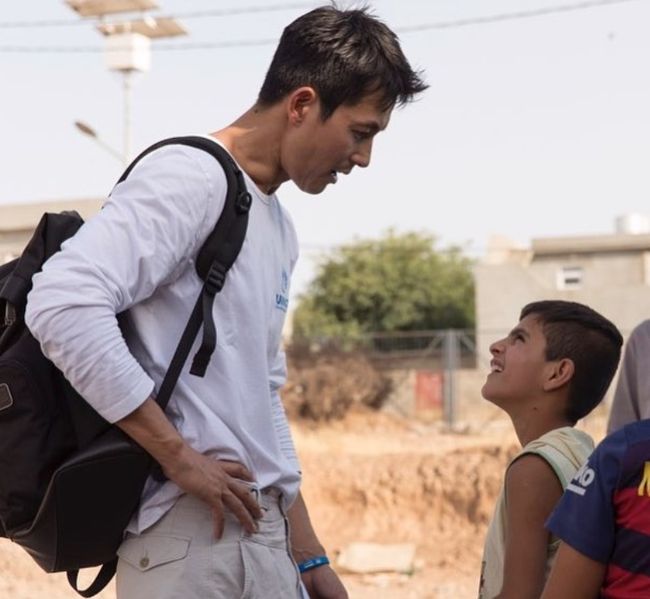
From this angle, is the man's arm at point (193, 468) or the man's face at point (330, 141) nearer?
the man's arm at point (193, 468)

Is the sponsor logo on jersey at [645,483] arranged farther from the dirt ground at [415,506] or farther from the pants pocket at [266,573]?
the dirt ground at [415,506]

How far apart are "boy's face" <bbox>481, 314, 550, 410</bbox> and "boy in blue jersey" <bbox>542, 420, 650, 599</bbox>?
0.83 m

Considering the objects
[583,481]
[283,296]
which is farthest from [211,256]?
[583,481]

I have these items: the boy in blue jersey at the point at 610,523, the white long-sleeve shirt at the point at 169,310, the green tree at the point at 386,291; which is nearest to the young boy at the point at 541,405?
the boy in blue jersey at the point at 610,523

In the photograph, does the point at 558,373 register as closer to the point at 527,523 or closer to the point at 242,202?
the point at 527,523

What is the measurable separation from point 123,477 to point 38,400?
8.5 inches

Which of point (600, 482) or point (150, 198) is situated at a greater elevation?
point (150, 198)

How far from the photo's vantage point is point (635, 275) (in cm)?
4562

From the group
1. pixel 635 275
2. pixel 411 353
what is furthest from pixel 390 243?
pixel 411 353

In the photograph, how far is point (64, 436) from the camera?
2.49 meters

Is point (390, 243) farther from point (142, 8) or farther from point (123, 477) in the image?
point (123, 477)

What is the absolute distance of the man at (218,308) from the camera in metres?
2.45

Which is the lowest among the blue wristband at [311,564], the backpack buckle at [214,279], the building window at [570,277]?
the building window at [570,277]

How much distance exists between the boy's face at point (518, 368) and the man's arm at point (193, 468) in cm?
97
